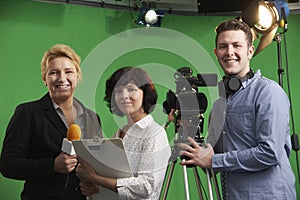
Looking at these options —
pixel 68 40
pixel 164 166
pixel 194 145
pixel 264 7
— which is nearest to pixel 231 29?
pixel 194 145

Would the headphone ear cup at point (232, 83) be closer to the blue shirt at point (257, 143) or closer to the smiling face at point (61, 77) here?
the blue shirt at point (257, 143)

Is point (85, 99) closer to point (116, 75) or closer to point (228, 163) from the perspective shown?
point (116, 75)

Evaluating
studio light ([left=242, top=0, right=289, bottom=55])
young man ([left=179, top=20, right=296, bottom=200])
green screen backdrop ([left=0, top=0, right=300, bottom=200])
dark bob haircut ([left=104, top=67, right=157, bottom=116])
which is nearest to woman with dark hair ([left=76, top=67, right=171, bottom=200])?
dark bob haircut ([left=104, top=67, right=157, bottom=116])

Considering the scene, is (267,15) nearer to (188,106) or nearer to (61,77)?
(188,106)

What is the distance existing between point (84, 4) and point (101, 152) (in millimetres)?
2443

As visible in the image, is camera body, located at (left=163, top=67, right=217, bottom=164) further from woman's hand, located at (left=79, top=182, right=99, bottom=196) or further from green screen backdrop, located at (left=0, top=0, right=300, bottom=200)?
green screen backdrop, located at (left=0, top=0, right=300, bottom=200)

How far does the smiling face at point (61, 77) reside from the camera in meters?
2.05

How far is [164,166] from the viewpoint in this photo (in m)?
1.81

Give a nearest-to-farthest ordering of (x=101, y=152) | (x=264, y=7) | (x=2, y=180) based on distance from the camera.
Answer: (x=101, y=152)
(x=264, y=7)
(x=2, y=180)

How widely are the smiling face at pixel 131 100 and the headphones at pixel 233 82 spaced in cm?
36

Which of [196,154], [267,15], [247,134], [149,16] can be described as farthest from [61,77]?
[149,16]

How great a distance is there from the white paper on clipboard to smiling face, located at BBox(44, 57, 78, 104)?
0.44 metres

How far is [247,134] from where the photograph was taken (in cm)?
183

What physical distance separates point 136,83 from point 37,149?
573mm
